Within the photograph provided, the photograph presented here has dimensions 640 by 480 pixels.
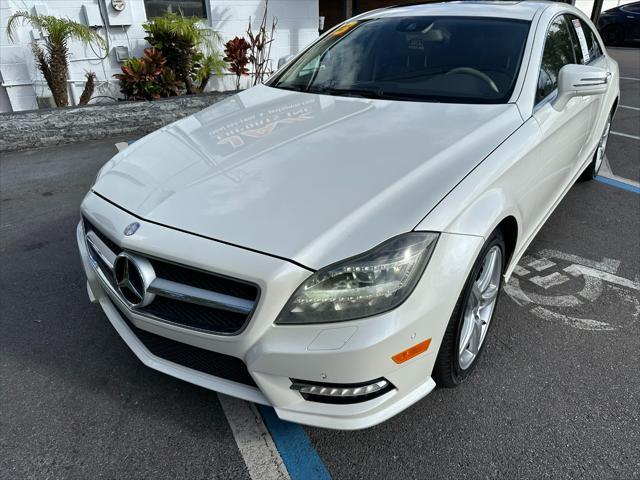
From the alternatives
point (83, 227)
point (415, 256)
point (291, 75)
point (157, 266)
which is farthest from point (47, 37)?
point (415, 256)

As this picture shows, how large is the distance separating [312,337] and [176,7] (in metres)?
7.66

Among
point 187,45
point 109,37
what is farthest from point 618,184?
point 109,37

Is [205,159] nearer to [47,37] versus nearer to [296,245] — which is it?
[296,245]

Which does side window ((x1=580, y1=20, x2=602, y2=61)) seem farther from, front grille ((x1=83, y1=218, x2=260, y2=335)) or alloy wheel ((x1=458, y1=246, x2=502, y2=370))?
front grille ((x1=83, y1=218, x2=260, y2=335))

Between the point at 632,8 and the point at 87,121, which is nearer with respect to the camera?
the point at 87,121

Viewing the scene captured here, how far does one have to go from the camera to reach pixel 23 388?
93.2 inches

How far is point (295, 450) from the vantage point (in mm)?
2016

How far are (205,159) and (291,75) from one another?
1.46 metres

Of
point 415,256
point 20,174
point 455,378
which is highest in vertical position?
point 415,256

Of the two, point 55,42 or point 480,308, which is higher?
point 55,42

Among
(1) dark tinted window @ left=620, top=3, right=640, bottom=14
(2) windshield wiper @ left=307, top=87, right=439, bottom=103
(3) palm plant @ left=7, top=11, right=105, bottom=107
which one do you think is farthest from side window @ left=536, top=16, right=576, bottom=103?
(1) dark tinted window @ left=620, top=3, right=640, bottom=14

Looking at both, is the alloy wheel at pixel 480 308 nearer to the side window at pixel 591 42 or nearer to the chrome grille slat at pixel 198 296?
the chrome grille slat at pixel 198 296

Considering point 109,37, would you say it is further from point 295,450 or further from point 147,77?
point 295,450

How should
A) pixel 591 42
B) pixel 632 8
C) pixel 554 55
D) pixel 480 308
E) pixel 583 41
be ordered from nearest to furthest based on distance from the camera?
pixel 480 308 → pixel 554 55 → pixel 583 41 → pixel 591 42 → pixel 632 8
